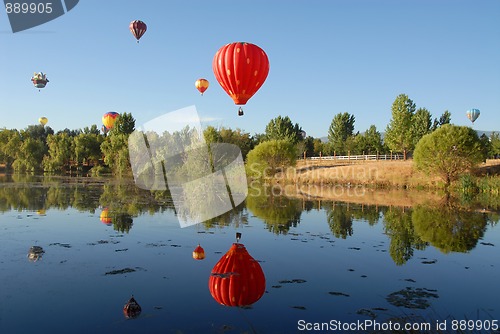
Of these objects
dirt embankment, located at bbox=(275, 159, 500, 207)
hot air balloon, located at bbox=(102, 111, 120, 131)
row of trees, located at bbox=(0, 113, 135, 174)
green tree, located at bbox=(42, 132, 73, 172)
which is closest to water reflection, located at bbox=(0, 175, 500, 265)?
dirt embankment, located at bbox=(275, 159, 500, 207)

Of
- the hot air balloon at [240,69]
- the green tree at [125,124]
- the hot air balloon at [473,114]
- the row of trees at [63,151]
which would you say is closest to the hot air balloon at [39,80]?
the row of trees at [63,151]

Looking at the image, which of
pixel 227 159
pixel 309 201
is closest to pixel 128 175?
pixel 227 159

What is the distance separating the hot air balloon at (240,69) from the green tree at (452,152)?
2307 centimetres

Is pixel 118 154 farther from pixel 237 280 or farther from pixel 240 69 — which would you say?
pixel 237 280

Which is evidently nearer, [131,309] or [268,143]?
[131,309]

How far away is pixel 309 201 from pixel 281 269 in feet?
51.7

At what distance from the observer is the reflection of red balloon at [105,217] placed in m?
15.8

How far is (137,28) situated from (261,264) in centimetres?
2508

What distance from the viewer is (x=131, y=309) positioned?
22.3ft

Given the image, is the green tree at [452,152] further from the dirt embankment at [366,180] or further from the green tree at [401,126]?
the green tree at [401,126]

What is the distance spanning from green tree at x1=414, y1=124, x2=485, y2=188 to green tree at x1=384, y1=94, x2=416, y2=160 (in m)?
21.5

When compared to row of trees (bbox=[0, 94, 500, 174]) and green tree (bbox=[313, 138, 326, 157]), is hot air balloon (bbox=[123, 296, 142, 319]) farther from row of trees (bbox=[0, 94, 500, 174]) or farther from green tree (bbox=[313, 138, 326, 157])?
green tree (bbox=[313, 138, 326, 157])

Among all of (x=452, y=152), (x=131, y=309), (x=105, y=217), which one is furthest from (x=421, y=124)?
(x=131, y=309)

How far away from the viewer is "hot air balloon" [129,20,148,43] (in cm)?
3027
